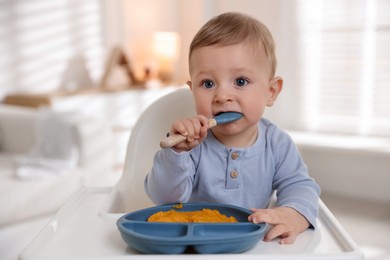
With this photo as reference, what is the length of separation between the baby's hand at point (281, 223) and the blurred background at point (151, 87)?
1649 millimetres

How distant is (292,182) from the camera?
3.26 ft

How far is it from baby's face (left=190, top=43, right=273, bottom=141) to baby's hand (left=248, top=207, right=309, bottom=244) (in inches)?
8.2

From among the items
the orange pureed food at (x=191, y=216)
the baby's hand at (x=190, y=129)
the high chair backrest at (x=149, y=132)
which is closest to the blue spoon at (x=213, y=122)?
the baby's hand at (x=190, y=129)

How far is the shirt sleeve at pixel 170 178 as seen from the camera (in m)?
0.89

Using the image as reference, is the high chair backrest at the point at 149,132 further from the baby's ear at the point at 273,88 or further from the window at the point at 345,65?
the window at the point at 345,65

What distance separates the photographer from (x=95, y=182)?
2742 millimetres

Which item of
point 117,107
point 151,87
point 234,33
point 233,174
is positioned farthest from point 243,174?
point 151,87

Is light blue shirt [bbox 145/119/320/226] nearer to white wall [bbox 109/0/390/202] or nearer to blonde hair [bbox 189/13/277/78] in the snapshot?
blonde hair [bbox 189/13/277/78]

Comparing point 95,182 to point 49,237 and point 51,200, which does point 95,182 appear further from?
point 49,237

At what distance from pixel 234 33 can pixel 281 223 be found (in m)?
0.37

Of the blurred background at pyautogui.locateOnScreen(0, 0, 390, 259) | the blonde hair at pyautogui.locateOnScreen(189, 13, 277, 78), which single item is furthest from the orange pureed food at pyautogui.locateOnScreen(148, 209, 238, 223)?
the blurred background at pyautogui.locateOnScreen(0, 0, 390, 259)

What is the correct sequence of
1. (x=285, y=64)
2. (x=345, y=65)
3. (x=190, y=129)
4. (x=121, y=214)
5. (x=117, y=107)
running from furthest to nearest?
(x=117, y=107), (x=285, y=64), (x=345, y=65), (x=121, y=214), (x=190, y=129)

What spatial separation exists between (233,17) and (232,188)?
326 millimetres

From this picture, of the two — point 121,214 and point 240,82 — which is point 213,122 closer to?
Result: point 240,82
